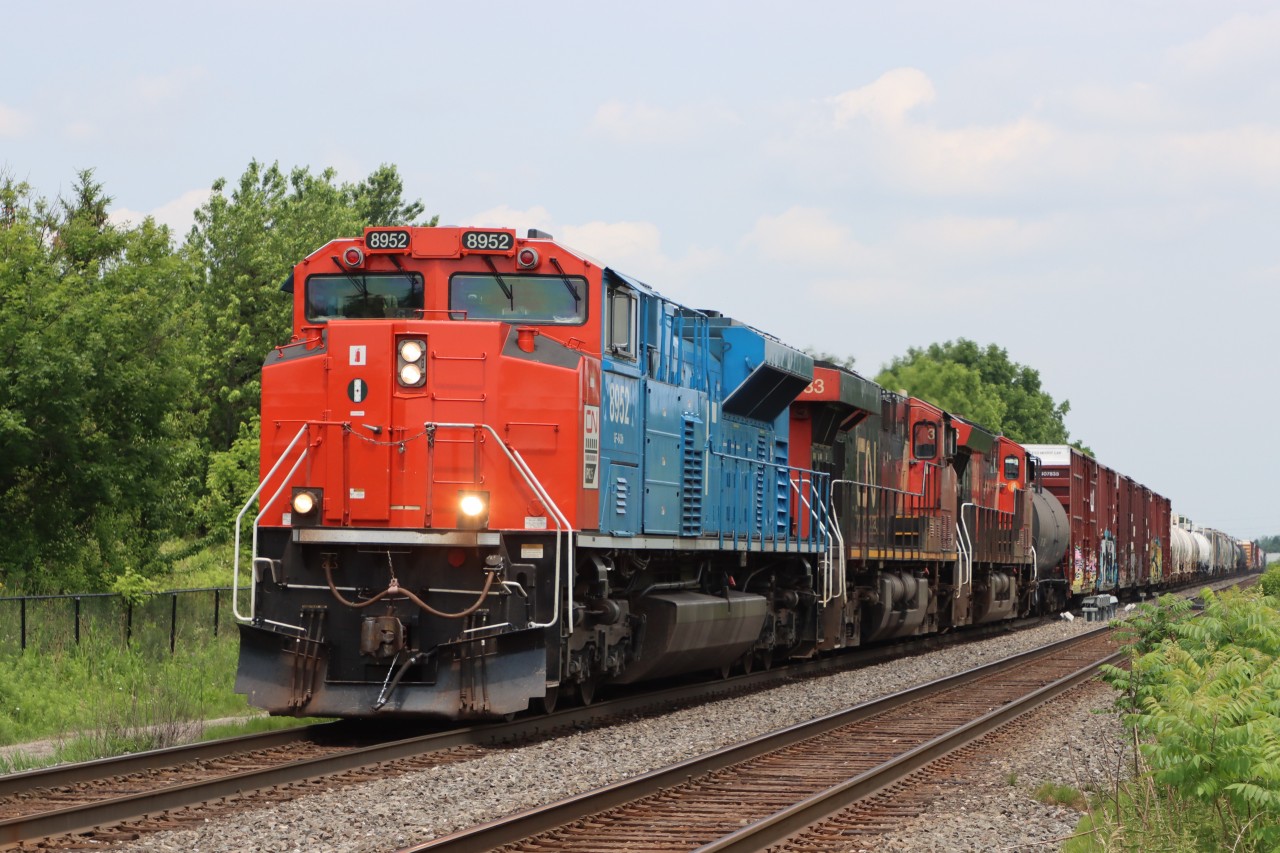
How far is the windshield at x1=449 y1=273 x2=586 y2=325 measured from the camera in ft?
40.2

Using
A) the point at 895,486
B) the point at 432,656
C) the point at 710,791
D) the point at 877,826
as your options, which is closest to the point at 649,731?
the point at 432,656

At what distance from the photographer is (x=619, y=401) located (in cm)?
1275

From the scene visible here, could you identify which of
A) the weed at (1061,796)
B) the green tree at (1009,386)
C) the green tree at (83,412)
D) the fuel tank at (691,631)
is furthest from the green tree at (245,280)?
the green tree at (1009,386)

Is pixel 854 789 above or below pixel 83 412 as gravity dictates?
below

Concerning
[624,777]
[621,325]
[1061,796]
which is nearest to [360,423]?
[621,325]

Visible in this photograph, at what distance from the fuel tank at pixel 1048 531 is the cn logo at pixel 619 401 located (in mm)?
21216

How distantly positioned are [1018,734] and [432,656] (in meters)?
5.11

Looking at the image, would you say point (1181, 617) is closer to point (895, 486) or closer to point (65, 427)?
point (895, 486)

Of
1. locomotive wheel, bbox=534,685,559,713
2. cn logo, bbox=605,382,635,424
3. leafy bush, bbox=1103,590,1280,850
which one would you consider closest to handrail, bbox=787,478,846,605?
cn logo, bbox=605,382,635,424

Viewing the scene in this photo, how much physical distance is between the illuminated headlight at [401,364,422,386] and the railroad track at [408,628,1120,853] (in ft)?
11.8

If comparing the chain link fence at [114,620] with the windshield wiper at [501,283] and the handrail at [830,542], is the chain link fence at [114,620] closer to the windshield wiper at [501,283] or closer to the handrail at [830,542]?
the windshield wiper at [501,283]

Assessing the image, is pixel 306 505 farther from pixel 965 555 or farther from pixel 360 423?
pixel 965 555

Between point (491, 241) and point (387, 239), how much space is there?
34.0 inches

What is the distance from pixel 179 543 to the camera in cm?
2855
